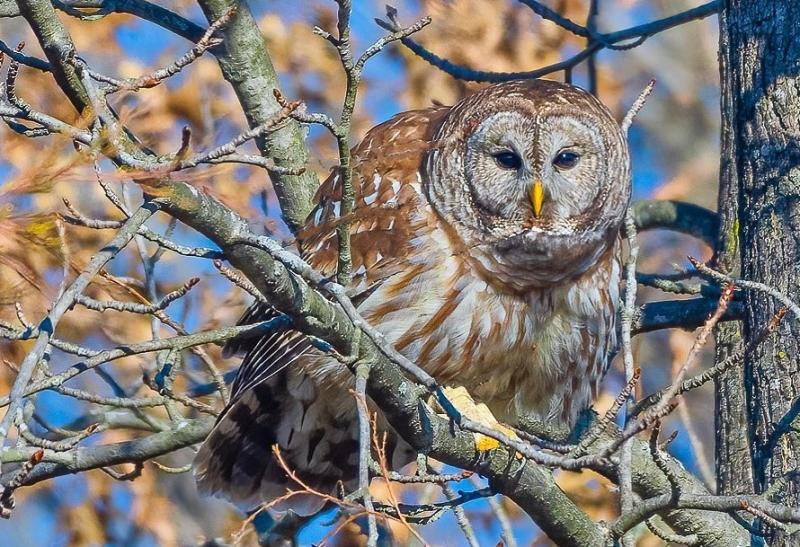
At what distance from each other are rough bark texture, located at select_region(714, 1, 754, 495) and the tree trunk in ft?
0.44

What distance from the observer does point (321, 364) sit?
5.05 meters

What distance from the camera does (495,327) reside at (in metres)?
4.92

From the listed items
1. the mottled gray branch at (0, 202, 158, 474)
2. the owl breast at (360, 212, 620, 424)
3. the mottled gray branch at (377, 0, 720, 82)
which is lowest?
the mottled gray branch at (0, 202, 158, 474)

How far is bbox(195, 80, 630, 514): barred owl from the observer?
16.1 ft

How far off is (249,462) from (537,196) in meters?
1.76

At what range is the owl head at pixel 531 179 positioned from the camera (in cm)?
511

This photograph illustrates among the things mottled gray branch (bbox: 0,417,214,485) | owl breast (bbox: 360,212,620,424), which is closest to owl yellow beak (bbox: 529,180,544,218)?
owl breast (bbox: 360,212,620,424)

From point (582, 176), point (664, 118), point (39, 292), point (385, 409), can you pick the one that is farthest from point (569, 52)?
point (39, 292)

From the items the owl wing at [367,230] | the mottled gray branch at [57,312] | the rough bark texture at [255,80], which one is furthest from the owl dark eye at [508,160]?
the mottled gray branch at [57,312]

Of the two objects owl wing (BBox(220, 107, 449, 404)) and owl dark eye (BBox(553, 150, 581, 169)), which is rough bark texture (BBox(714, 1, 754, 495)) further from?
owl wing (BBox(220, 107, 449, 404))

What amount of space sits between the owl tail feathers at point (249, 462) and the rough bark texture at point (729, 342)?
174cm

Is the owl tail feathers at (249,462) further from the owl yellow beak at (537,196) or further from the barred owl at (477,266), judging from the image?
the owl yellow beak at (537,196)

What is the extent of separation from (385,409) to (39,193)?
158 cm

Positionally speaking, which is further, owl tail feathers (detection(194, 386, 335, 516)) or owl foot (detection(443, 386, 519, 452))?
owl tail feathers (detection(194, 386, 335, 516))
